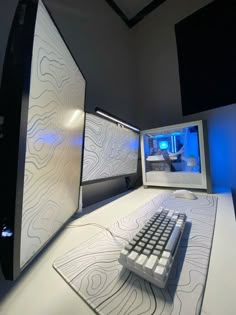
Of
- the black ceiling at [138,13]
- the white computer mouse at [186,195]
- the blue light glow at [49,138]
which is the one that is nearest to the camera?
the blue light glow at [49,138]

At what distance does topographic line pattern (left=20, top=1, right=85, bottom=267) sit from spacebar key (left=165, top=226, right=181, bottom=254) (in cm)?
32

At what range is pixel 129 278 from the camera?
12.8 inches

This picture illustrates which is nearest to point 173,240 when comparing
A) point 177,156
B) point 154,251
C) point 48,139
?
point 154,251

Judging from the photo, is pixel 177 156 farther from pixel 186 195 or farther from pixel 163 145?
pixel 186 195

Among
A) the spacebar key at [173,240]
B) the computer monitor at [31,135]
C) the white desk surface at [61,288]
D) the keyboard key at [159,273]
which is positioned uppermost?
the computer monitor at [31,135]

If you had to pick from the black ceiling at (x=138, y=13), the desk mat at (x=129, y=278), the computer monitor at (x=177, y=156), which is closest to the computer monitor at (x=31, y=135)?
the desk mat at (x=129, y=278)

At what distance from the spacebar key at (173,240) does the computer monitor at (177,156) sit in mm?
645

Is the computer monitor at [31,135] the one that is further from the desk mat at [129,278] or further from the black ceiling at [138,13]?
the black ceiling at [138,13]

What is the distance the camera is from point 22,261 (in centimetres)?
32

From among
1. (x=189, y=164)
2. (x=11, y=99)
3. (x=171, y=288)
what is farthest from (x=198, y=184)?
(x=11, y=99)

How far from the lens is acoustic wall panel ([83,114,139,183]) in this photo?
2.41ft

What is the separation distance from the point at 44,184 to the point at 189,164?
3.14 ft

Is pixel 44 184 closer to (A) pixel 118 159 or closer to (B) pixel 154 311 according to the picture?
(B) pixel 154 311

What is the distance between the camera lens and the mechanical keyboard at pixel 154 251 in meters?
0.30
